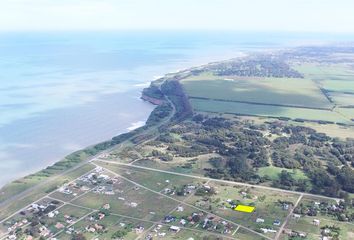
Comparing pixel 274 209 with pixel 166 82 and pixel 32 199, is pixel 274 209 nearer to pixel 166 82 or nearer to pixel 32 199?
pixel 32 199

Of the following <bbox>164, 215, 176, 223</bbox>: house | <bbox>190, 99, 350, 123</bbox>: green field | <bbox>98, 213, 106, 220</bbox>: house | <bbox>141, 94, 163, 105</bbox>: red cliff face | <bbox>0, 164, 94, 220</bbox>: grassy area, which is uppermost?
<bbox>141, 94, 163, 105</bbox>: red cliff face

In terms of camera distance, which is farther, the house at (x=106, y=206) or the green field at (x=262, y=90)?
the green field at (x=262, y=90)

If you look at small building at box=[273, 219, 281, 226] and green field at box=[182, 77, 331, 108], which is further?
green field at box=[182, 77, 331, 108]

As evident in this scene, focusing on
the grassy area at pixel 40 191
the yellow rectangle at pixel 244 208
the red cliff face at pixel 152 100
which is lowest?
the yellow rectangle at pixel 244 208

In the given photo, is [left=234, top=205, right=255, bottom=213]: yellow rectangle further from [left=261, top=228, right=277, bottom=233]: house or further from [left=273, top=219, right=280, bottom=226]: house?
A: [left=261, top=228, right=277, bottom=233]: house

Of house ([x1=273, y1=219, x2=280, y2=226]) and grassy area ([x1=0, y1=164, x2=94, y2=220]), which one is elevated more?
grassy area ([x1=0, y1=164, x2=94, y2=220])

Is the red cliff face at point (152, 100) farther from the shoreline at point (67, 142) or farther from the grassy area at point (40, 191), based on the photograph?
the grassy area at point (40, 191)

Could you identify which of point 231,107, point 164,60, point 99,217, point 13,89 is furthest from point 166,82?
point 99,217

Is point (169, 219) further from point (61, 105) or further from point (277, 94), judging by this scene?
point (277, 94)

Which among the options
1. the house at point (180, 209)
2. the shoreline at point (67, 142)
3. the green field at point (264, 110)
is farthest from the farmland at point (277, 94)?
the house at point (180, 209)

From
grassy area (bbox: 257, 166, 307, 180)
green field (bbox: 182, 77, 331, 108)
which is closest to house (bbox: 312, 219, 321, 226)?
grassy area (bbox: 257, 166, 307, 180)
